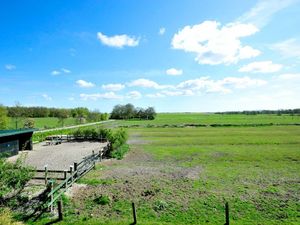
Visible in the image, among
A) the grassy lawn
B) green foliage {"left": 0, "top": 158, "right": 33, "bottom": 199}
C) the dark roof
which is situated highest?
the dark roof

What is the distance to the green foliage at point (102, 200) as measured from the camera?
14812 millimetres

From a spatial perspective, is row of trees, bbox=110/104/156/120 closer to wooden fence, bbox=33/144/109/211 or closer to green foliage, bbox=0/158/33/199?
wooden fence, bbox=33/144/109/211

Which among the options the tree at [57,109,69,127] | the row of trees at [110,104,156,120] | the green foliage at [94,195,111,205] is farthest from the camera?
the row of trees at [110,104,156,120]

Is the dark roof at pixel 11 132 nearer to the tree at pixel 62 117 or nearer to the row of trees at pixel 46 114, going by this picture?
the row of trees at pixel 46 114

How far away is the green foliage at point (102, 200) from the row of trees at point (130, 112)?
6126 inches

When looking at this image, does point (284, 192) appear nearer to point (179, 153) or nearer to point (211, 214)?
point (211, 214)

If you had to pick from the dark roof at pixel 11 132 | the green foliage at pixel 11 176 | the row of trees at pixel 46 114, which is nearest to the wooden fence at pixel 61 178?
the green foliage at pixel 11 176

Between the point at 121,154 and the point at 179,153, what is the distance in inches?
281

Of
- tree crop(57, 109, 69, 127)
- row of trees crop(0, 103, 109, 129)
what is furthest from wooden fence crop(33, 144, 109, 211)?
tree crop(57, 109, 69, 127)

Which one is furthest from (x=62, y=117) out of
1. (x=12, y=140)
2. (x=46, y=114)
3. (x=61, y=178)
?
(x=61, y=178)

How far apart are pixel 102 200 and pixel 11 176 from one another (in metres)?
4.77

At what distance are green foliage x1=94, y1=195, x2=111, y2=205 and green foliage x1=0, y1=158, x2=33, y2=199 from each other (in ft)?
12.5

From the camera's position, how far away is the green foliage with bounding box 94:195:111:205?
14.8m

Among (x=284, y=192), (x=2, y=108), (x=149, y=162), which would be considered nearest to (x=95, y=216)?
(x=284, y=192)
